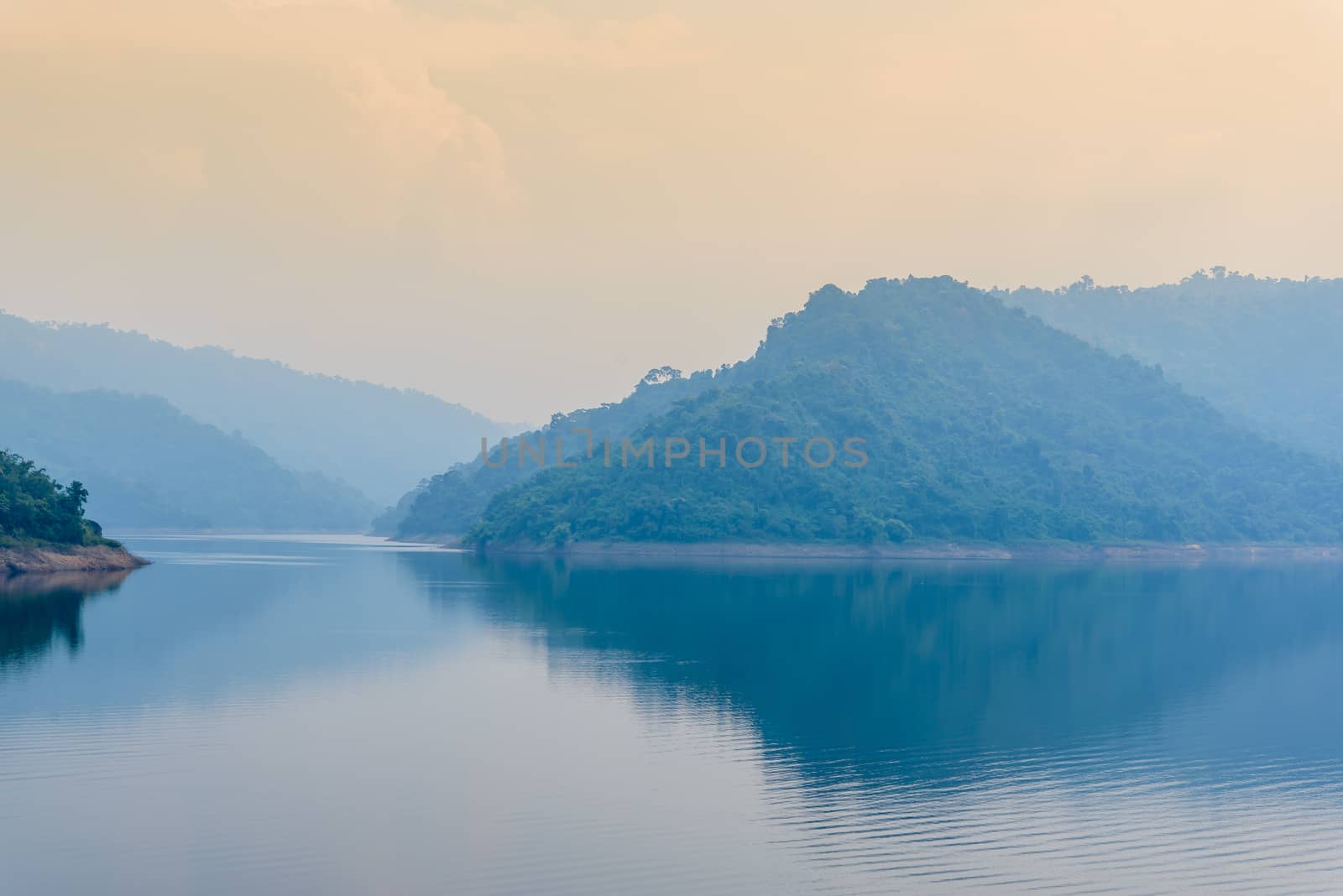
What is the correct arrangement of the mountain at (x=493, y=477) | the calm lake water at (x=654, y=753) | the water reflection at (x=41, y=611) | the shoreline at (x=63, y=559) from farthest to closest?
1. the mountain at (x=493, y=477)
2. the shoreline at (x=63, y=559)
3. the water reflection at (x=41, y=611)
4. the calm lake water at (x=654, y=753)

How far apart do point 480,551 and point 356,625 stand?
88.4 meters

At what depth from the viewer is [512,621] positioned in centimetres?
5903

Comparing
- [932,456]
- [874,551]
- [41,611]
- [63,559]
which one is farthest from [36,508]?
[932,456]

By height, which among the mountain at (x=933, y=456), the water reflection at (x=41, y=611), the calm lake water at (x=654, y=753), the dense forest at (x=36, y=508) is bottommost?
the calm lake water at (x=654, y=753)

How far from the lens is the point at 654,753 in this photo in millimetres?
30109

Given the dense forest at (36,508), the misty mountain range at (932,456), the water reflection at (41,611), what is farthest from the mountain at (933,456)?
the water reflection at (41,611)

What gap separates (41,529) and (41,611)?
88.1ft

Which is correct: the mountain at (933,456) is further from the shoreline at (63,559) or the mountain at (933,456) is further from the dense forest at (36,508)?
the dense forest at (36,508)

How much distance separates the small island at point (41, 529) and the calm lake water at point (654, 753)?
18255 mm

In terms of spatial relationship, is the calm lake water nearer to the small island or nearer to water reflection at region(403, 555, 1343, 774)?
water reflection at region(403, 555, 1343, 774)

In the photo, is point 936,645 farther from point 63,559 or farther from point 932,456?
point 932,456

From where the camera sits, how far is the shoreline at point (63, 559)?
75.9m

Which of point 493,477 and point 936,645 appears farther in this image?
point 493,477

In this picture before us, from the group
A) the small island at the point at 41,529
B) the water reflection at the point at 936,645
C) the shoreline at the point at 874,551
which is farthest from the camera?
the shoreline at the point at 874,551
